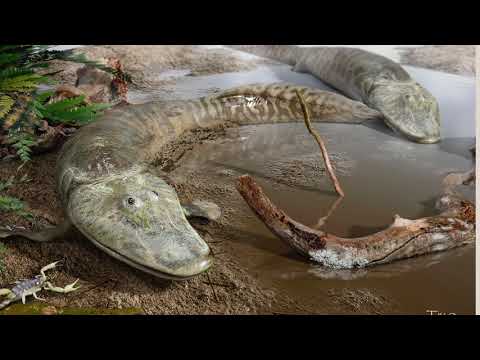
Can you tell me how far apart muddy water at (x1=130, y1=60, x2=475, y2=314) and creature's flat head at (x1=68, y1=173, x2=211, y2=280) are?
0.34 metres

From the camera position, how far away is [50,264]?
2229mm

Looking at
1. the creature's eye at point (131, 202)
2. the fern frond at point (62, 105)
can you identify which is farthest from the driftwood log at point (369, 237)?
the fern frond at point (62, 105)

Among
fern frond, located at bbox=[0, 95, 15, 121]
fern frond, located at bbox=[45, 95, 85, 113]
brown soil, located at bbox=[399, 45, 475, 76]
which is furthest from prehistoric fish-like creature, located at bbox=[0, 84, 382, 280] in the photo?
brown soil, located at bbox=[399, 45, 475, 76]

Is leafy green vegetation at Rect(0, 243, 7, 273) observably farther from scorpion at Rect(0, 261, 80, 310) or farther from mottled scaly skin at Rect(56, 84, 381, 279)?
mottled scaly skin at Rect(56, 84, 381, 279)

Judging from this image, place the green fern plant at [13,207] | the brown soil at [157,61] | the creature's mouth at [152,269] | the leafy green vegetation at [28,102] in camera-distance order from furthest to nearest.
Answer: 1. the brown soil at [157,61]
2. the leafy green vegetation at [28,102]
3. the green fern plant at [13,207]
4. the creature's mouth at [152,269]

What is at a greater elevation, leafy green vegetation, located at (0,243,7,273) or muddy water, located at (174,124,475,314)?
muddy water, located at (174,124,475,314)

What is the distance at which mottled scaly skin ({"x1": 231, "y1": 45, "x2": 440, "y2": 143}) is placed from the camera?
12.1 feet

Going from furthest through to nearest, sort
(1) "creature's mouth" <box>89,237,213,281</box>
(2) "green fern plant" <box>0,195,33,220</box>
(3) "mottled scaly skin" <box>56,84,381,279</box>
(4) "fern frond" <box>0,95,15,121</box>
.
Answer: (4) "fern frond" <box>0,95,15,121</box> → (2) "green fern plant" <box>0,195,33,220</box> → (3) "mottled scaly skin" <box>56,84,381,279</box> → (1) "creature's mouth" <box>89,237,213,281</box>

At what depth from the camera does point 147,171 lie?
279 centimetres

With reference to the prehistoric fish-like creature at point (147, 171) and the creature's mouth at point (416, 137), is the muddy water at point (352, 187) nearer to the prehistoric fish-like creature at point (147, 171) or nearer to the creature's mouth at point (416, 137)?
the creature's mouth at point (416, 137)

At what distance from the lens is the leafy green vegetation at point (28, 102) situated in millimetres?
2848

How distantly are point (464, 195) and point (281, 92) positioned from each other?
2.20 m

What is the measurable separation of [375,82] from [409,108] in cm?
91

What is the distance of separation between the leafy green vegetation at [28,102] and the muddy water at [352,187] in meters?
0.89
